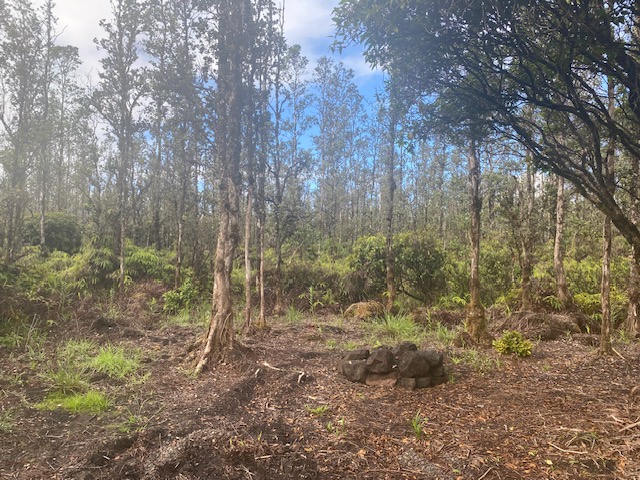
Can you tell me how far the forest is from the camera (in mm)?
3703

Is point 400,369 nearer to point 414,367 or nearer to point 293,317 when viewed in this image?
point 414,367

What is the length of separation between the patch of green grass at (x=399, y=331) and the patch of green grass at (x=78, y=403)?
17.9 ft

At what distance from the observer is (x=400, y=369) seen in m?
5.64

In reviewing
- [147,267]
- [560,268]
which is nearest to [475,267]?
[560,268]

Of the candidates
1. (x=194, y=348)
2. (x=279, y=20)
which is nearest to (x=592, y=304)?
(x=194, y=348)

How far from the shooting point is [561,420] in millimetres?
4172

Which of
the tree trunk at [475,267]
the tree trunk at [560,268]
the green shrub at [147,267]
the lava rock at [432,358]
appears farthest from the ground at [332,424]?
the green shrub at [147,267]

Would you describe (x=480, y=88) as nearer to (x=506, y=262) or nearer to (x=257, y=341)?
(x=257, y=341)

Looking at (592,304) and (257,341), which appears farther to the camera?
(592,304)

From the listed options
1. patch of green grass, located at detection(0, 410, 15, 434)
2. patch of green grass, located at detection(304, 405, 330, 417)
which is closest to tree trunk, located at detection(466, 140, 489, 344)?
patch of green grass, located at detection(304, 405, 330, 417)

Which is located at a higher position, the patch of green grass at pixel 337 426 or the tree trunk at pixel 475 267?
the tree trunk at pixel 475 267

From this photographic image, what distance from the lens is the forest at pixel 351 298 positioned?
3.70 meters

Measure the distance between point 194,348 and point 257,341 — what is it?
1.76 m

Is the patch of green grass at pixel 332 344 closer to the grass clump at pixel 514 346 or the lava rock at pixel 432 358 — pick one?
the lava rock at pixel 432 358
